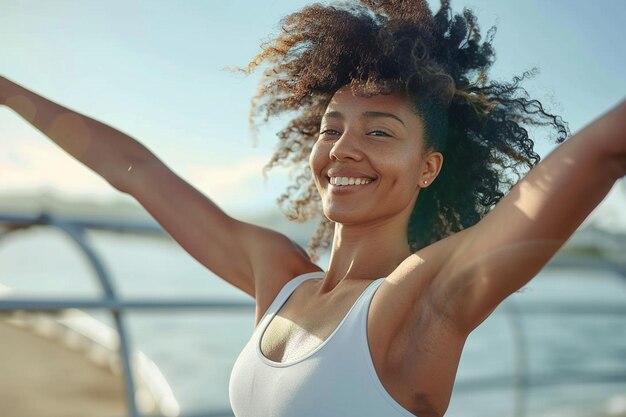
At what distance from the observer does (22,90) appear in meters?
1.74

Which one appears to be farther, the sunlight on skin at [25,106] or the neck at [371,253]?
the sunlight on skin at [25,106]

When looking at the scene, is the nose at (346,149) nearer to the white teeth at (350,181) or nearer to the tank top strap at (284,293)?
the white teeth at (350,181)

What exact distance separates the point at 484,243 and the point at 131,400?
4.09 ft

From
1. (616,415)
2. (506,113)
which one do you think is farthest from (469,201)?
(616,415)

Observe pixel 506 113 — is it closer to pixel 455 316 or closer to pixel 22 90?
pixel 455 316

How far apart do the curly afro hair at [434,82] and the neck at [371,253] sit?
14 centimetres

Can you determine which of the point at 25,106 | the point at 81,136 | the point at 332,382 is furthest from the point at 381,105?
the point at 25,106

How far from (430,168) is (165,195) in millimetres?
604

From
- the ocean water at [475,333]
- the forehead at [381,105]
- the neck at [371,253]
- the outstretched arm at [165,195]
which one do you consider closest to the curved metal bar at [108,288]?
the ocean water at [475,333]

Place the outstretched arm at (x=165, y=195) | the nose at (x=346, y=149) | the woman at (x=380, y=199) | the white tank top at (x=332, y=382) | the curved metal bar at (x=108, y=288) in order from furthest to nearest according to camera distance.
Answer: the curved metal bar at (x=108, y=288) < the outstretched arm at (x=165, y=195) < the nose at (x=346, y=149) < the white tank top at (x=332, y=382) < the woman at (x=380, y=199)

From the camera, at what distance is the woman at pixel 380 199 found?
104 cm

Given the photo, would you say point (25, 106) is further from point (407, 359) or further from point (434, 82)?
point (407, 359)

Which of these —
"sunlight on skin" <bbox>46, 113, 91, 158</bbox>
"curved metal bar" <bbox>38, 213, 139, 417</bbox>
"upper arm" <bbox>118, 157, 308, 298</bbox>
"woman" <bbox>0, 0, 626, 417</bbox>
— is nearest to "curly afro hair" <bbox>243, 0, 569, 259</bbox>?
"woman" <bbox>0, 0, 626, 417</bbox>

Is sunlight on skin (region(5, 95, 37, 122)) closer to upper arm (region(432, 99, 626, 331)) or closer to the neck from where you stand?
the neck
